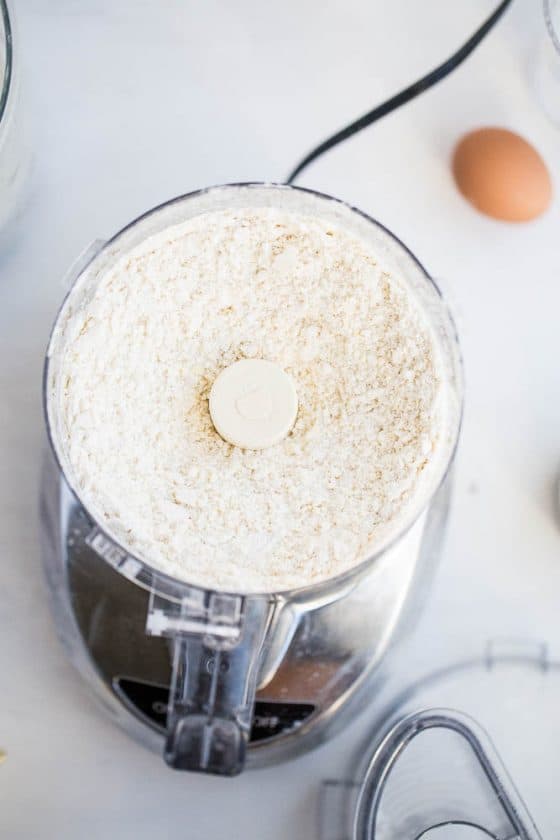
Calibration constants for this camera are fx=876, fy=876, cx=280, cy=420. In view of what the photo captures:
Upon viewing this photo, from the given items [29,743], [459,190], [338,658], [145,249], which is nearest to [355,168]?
[459,190]

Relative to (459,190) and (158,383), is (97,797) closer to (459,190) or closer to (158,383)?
(158,383)

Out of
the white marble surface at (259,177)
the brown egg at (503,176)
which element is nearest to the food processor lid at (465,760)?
the white marble surface at (259,177)

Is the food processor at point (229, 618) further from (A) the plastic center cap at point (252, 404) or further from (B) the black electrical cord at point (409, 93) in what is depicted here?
(B) the black electrical cord at point (409, 93)

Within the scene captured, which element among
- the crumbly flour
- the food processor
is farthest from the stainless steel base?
the crumbly flour

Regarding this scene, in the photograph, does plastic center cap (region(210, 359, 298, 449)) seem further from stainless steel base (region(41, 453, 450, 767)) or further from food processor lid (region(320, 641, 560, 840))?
food processor lid (region(320, 641, 560, 840))

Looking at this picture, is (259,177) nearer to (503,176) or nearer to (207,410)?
(503,176)

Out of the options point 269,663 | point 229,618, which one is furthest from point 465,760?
point 229,618
